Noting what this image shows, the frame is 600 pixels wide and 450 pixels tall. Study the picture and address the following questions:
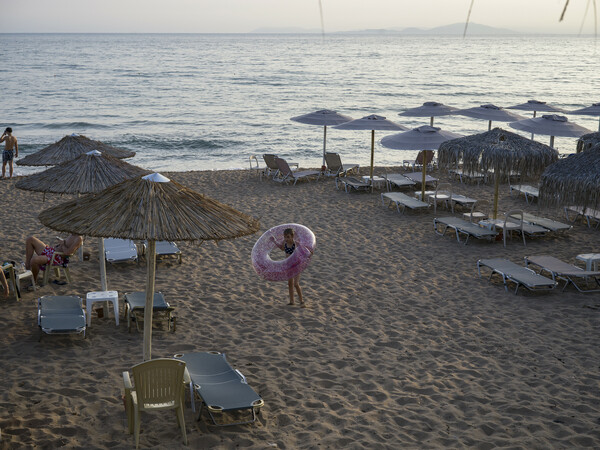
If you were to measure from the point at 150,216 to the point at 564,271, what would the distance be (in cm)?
611

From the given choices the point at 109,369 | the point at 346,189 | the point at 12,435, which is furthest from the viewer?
the point at 346,189

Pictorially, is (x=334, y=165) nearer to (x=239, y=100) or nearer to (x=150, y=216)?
(x=150, y=216)

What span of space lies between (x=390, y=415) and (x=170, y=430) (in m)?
1.88

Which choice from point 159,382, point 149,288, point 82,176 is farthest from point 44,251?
point 159,382

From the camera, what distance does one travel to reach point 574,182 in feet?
26.7

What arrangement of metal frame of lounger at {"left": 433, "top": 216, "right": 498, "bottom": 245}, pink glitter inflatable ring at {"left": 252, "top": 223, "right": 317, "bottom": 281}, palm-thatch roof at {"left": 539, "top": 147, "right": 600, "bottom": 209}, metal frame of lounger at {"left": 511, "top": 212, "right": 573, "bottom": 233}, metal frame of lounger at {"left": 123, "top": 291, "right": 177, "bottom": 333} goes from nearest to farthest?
metal frame of lounger at {"left": 123, "top": 291, "right": 177, "bottom": 333}
pink glitter inflatable ring at {"left": 252, "top": 223, "right": 317, "bottom": 281}
palm-thatch roof at {"left": 539, "top": 147, "right": 600, "bottom": 209}
metal frame of lounger at {"left": 433, "top": 216, "right": 498, "bottom": 245}
metal frame of lounger at {"left": 511, "top": 212, "right": 573, "bottom": 233}

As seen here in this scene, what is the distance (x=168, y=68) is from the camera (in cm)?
7419

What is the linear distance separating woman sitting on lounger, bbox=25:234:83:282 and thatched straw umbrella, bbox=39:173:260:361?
310 centimetres

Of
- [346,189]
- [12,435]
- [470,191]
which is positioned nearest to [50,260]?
[12,435]

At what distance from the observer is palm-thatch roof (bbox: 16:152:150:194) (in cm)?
737

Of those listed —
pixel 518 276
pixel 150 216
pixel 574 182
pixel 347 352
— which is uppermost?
pixel 150 216

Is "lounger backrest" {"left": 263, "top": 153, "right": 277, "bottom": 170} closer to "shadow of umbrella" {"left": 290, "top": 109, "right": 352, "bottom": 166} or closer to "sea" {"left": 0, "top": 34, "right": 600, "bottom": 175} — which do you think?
"shadow of umbrella" {"left": 290, "top": 109, "right": 352, "bottom": 166}

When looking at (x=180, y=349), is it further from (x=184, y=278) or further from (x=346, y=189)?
(x=346, y=189)

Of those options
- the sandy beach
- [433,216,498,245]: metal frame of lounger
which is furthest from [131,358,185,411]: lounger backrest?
[433,216,498,245]: metal frame of lounger
